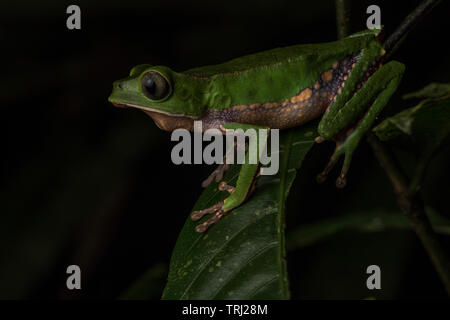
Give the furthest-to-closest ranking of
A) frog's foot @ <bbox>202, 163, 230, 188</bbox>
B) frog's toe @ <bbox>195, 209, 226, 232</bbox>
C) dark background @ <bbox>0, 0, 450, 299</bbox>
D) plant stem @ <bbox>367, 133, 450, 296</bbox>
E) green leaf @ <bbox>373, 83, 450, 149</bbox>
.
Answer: dark background @ <bbox>0, 0, 450, 299</bbox> → frog's foot @ <bbox>202, 163, 230, 188</bbox> → plant stem @ <bbox>367, 133, 450, 296</bbox> → frog's toe @ <bbox>195, 209, 226, 232</bbox> → green leaf @ <bbox>373, 83, 450, 149</bbox>

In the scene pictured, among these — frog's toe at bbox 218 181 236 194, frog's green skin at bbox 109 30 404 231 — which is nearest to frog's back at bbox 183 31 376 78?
frog's green skin at bbox 109 30 404 231

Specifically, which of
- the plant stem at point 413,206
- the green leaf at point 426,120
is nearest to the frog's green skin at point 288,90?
the plant stem at point 413,206

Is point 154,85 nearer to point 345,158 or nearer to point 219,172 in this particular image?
point 219,172

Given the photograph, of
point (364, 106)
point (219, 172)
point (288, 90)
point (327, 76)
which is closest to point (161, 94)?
point (219, 172)

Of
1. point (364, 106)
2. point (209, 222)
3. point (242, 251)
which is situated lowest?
point (242, 251)

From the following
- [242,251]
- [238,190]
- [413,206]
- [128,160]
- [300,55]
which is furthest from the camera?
[128,160]

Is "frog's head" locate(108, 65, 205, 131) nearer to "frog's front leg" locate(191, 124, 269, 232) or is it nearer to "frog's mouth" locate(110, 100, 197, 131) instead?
"frog's mouth" locate(110, 100, 197, 131)
